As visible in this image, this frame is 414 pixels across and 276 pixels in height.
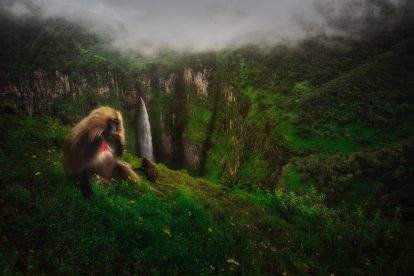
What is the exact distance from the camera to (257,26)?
156 metres

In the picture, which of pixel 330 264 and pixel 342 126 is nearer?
pixel 330 264

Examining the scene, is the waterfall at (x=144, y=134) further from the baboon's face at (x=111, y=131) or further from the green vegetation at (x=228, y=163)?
the baboon's face at (x=111, y=131)

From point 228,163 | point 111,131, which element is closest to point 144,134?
point 228,163

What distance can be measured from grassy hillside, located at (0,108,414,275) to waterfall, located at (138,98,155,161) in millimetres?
100172

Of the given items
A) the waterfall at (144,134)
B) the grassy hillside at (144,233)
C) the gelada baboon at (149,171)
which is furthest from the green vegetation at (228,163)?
the waterfall at (144,134)

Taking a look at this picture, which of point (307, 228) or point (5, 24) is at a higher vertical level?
point (5, 24)

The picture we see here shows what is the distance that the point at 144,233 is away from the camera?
19.9 feet

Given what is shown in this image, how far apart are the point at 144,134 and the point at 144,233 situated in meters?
114

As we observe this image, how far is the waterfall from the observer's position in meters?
111

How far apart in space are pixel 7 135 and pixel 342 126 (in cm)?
5447

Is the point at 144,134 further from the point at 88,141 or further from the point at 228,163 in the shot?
the point at 88,141

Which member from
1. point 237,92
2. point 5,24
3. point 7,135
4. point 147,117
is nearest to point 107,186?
point 7,135

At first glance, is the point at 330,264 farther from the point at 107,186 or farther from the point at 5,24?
the point at 5,24

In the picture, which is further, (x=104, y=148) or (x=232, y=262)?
(x=104, y=148)
